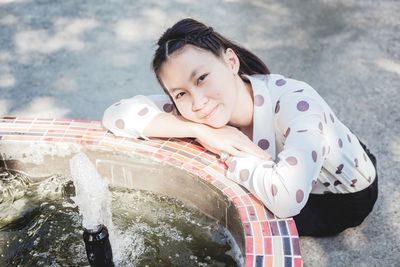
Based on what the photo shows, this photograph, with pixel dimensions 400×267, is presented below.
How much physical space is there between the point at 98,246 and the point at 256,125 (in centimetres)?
75

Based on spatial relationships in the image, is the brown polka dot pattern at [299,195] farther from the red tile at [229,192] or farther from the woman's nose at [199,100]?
the woman's nose at [199,100]

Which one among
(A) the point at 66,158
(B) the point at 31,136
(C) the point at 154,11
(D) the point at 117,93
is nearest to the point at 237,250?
(A) the point at 66,158

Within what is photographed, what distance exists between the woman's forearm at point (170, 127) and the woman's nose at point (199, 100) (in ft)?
0.37

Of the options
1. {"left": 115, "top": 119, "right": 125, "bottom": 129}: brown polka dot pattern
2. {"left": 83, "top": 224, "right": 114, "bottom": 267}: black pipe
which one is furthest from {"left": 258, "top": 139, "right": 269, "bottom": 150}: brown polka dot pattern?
{"left": 83, "top": 224, "right": 114, "bottom": 267}: black pipe

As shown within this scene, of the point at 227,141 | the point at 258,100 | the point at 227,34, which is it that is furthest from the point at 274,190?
the point at 227,34

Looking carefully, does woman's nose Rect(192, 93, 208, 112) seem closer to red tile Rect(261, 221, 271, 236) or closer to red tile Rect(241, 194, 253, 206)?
red tile Rect(241, 194, 253, 206)

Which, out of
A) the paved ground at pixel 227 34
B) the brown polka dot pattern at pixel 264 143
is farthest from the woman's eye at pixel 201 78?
the paved ground at pixel 227 34

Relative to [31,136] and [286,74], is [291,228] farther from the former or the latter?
[286,74]

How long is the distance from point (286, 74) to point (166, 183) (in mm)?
1804

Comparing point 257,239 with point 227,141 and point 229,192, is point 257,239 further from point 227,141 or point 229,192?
point 227,141

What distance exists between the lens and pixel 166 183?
201 cm

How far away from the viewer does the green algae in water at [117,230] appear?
5.83 ft

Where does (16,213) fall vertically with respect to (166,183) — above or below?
below

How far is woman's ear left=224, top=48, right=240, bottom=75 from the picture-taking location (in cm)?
204
